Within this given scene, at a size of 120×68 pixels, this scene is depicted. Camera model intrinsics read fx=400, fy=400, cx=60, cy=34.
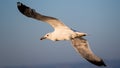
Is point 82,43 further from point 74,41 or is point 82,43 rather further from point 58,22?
point 58,22

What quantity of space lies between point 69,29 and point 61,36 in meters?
0.09

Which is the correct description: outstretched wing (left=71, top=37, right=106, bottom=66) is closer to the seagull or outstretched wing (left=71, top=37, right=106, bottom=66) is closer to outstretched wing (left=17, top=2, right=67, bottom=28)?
the seagull

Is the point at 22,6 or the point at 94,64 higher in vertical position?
the point at 22,6

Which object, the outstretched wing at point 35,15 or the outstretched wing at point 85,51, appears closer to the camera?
the outstretched wing at point 35,15

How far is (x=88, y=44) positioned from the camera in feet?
11.8

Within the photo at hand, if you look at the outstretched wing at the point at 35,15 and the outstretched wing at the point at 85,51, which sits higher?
the outstretched wing at the point at 35,15

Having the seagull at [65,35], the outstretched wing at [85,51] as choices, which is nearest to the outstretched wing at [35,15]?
the seagull at [65,35]

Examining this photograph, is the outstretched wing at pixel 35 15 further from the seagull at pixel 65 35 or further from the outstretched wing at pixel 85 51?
the outstretched wing at pixel 85 51

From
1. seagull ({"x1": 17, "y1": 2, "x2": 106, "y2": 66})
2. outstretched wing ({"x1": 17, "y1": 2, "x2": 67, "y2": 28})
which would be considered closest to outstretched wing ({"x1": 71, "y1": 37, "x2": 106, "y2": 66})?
seagull ({"x1": 17, "y1": 2, "x2": 106, "y2": 66})

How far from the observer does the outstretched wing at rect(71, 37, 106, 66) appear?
11.9 ft

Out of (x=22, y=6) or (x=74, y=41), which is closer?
(x=22, y=6)

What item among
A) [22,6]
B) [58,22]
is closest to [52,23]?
[58,22]

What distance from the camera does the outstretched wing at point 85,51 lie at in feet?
11.9

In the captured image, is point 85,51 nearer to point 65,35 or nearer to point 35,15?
point 65,35
